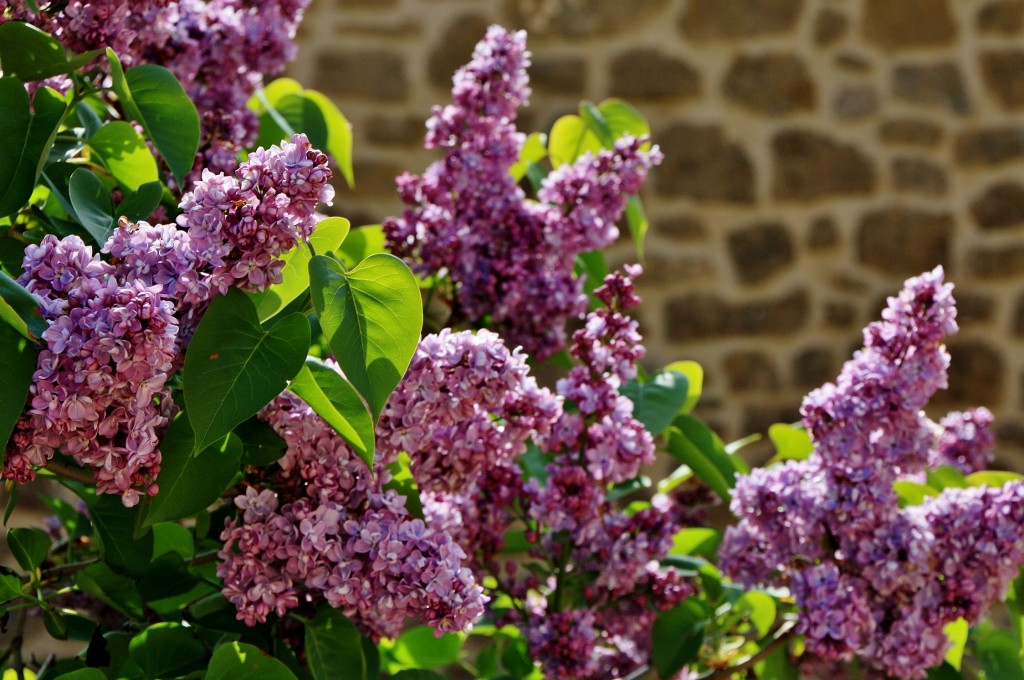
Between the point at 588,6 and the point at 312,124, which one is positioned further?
the point at 588,6

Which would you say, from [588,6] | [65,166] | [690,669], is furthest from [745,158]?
[65,166]

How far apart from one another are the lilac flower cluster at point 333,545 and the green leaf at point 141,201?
13 centimetres

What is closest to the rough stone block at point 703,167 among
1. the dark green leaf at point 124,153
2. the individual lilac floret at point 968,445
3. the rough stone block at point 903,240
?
the rough stone block at point 903,240

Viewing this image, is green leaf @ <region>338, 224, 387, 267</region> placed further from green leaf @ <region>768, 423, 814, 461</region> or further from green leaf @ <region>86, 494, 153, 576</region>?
green leaf @ <region>768, 423, 814, 461</region>

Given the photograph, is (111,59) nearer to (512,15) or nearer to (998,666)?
(998,666)

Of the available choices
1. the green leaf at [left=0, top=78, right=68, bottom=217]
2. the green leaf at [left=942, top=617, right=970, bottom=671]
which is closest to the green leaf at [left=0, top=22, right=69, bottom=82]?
the green leaf at [left=0, top=78, right=68, bottom=217]

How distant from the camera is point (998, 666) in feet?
3.15

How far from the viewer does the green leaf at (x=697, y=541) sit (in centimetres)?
103

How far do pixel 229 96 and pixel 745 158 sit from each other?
83.7 inches

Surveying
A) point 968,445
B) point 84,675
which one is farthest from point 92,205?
point 968,445

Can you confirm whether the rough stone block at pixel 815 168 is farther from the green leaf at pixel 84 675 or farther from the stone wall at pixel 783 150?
the green leaf at pixel 84 675

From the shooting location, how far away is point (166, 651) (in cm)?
69

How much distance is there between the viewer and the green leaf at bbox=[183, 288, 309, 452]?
0.53 metres

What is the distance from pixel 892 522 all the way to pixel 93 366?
56 centimetres
